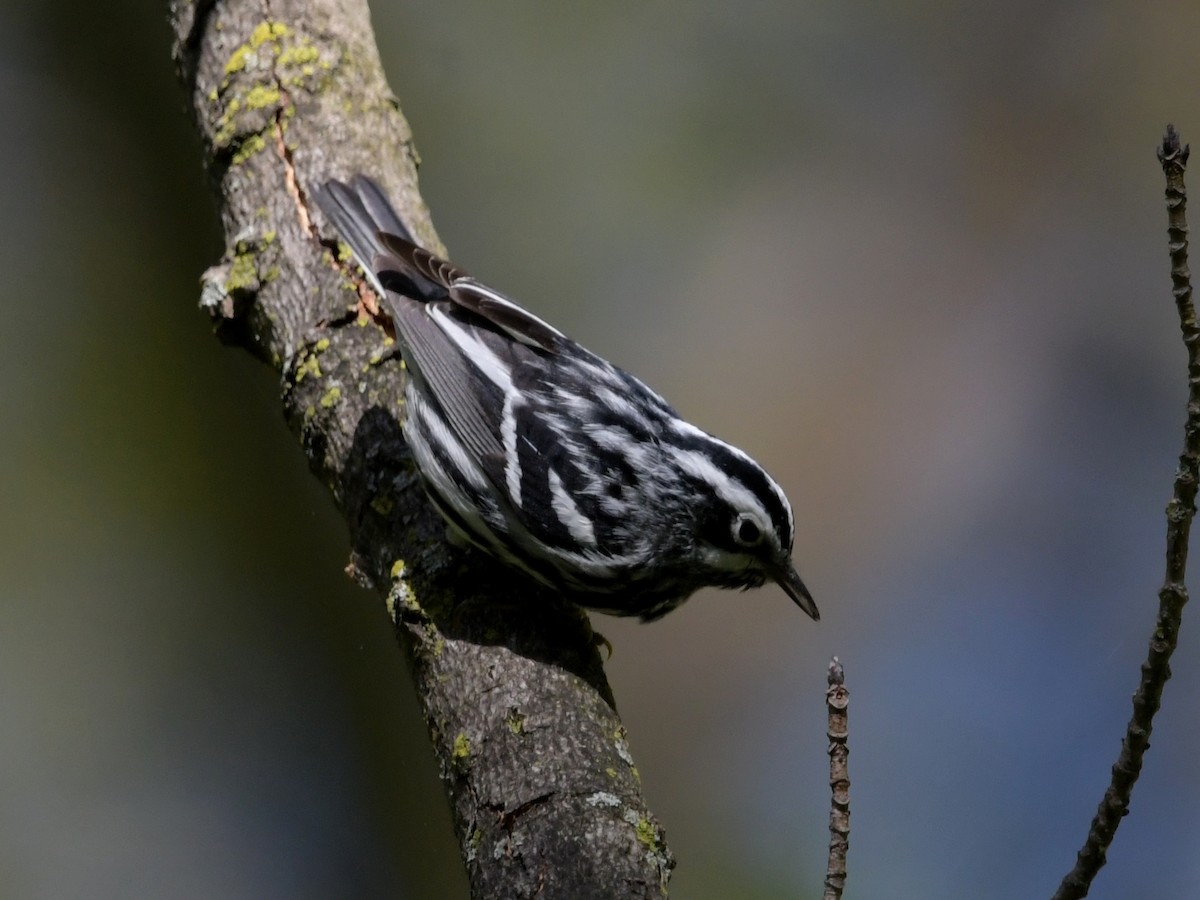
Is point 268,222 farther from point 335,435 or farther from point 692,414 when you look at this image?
point 692,414

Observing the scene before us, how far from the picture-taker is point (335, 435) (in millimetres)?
3010

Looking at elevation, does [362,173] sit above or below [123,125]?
below

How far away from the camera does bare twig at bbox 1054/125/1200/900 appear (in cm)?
174

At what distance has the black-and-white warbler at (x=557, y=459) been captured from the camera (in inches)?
110

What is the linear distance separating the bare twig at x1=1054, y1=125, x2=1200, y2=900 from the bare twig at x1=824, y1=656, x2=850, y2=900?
34 cm

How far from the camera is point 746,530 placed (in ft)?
9.49

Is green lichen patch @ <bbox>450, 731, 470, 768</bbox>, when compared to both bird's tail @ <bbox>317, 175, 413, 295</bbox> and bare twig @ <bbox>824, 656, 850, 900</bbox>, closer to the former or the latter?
bare twig @ <bbox>824, 656, 850, 900</bbox>

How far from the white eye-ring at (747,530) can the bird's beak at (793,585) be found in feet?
0.51

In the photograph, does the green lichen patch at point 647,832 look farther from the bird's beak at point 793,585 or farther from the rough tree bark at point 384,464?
the bird's beak at point 793,585

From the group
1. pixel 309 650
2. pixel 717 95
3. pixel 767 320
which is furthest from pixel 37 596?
pixel 717 95

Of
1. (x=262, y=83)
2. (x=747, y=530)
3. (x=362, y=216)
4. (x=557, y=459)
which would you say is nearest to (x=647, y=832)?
(x=747, y=530)

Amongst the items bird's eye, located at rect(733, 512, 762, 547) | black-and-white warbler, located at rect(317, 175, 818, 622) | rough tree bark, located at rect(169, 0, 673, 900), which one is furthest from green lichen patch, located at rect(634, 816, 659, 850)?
bird's eye, located at rect(733, 512, 762, 547)

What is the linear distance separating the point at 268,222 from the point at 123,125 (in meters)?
3.04

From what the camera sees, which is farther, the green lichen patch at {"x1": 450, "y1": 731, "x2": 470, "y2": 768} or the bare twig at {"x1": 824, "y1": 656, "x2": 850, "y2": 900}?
the green lichen patch at {"x1": 450, "y1": 731, "x2": 470, "y2": 768}
